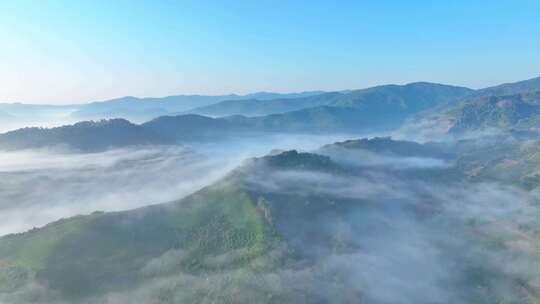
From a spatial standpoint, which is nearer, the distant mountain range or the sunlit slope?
the distant mountain range

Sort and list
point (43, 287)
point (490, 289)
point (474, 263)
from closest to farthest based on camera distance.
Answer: point (43, 287) < point (490, 289) < point (474, 263)

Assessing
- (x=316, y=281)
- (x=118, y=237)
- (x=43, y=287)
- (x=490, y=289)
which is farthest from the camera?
(x=490, y=289)

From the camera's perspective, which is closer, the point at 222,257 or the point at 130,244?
the point at 222,257

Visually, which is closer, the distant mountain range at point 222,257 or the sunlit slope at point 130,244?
the distant mountain range at point 222,257

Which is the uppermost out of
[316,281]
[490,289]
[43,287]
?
[43,287]

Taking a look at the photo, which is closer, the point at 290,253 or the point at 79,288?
the point at 79,288

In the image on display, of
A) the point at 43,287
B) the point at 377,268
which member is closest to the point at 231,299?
the point at 43,287

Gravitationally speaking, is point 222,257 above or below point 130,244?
below

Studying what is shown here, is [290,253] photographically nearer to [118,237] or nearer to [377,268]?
[377,268]

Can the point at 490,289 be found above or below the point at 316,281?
below

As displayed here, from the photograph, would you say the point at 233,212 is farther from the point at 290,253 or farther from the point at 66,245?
the point at 66,245
